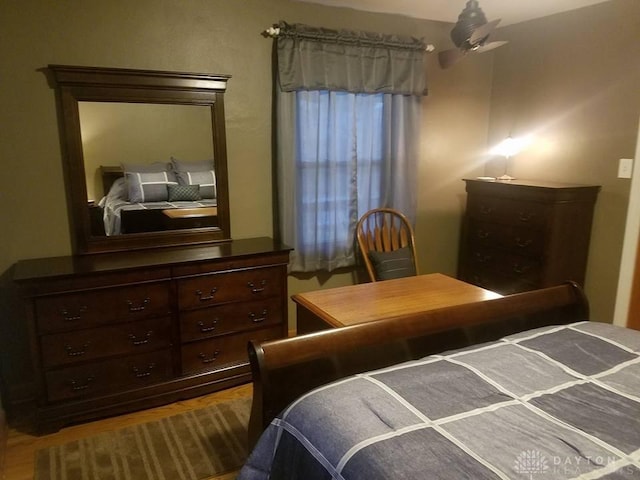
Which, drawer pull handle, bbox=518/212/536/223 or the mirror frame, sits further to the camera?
drawer pull handle, bbox=518/212/536/223

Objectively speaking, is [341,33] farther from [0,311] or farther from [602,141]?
[0,311]

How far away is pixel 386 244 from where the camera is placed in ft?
11.3

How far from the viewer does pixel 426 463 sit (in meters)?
1.02

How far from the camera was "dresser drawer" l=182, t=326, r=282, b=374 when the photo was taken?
260 centimetres

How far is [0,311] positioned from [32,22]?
5.04ft

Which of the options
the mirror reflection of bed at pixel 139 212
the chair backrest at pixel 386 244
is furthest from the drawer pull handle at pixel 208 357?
the chair backrest at pixel 386 244

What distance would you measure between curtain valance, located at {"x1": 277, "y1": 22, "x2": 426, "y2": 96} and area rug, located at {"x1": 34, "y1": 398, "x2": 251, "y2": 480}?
2.06 metres

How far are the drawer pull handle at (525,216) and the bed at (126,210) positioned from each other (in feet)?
7.28

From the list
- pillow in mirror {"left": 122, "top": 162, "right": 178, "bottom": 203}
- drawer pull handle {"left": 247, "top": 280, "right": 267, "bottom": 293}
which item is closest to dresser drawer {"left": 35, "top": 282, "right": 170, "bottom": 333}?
drawer pull handle {"left": 247, "top": 280, "right": 267, "bottom": 293}

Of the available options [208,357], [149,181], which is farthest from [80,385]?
[149,181]

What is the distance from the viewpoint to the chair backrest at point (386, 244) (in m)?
3.17

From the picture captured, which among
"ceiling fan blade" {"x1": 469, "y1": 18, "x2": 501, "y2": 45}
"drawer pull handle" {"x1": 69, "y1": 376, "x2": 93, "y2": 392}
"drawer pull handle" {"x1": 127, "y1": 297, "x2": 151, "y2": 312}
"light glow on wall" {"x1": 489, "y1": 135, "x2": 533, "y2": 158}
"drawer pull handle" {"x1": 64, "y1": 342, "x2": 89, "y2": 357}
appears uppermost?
"ceiling fan blade" {"x1": 469, "y1": 18, "x2": 501, "y2": 45}

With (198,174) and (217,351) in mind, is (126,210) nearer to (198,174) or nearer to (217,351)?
(198,174)

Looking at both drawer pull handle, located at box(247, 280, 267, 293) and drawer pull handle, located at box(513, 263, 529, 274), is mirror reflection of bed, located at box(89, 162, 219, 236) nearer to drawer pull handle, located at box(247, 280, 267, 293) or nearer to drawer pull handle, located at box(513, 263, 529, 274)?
drawer pull handle, located at box(247, 280, 267, 293)
